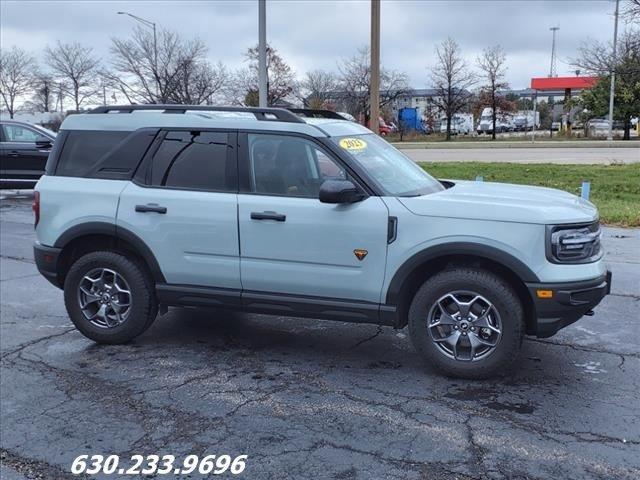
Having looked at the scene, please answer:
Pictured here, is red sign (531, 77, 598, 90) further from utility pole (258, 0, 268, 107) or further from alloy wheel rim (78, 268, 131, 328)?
alloy wheel rim (78, 268, 131, 328)

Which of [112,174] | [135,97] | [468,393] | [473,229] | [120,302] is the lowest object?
[468,393]

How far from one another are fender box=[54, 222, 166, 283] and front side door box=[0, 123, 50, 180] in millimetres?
11070

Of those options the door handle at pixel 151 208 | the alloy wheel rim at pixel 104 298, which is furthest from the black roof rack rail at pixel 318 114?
the alloy wheel rim at pixel 104 298

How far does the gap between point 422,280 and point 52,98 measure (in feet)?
222

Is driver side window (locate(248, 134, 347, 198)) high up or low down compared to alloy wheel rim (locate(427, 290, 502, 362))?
up

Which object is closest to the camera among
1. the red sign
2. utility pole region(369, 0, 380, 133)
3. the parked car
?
utility pole region(369, 0, 380, 133)

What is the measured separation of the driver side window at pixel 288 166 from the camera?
195 inches

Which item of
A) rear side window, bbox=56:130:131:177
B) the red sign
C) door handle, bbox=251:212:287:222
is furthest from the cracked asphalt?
the red sign

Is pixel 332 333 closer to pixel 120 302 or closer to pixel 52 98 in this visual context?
pixel 120 302

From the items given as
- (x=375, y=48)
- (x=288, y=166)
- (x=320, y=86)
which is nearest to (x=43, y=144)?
(x=375, y=48)

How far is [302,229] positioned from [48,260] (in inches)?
93.4

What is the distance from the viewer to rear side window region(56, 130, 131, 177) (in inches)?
218

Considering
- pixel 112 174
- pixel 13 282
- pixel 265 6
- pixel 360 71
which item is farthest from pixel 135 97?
pixel 112 174

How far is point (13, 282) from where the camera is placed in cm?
802
